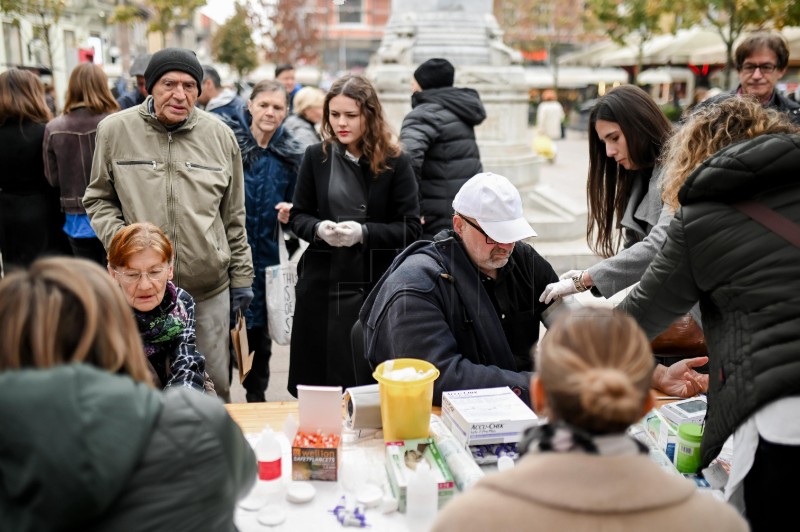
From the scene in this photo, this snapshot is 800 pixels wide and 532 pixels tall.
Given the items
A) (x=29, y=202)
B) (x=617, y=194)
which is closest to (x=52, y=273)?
(x=617, y=194)

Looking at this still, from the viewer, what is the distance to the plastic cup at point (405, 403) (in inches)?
81.4

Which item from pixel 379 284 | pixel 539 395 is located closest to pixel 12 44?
pixel 379 284

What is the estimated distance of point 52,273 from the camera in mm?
1348

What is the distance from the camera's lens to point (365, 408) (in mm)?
2234

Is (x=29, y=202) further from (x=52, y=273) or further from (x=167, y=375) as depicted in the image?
(x=52, y=273)

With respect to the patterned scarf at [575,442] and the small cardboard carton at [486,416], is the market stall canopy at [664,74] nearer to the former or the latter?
the small cardboard carton at [486,416]

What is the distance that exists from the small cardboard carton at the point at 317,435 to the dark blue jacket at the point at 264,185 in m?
2.17

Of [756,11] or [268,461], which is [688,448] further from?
[756,11]

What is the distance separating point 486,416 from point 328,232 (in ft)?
5.36

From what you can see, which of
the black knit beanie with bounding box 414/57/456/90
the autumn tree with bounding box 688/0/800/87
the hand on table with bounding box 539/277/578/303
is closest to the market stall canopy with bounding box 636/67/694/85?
the autumn tree with bounding box 688/0/800/87

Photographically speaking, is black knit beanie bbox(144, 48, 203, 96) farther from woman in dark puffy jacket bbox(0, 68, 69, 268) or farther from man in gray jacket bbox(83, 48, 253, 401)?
woman in dark puffy jacket bbox(0, 68, 69, 268)

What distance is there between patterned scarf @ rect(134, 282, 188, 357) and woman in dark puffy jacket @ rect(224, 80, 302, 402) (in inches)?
62.5

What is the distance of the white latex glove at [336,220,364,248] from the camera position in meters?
3.50

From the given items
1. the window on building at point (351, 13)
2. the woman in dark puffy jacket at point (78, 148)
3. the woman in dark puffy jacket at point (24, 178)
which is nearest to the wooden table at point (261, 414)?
the woman in dark puffy jacket at point (78, 148)
